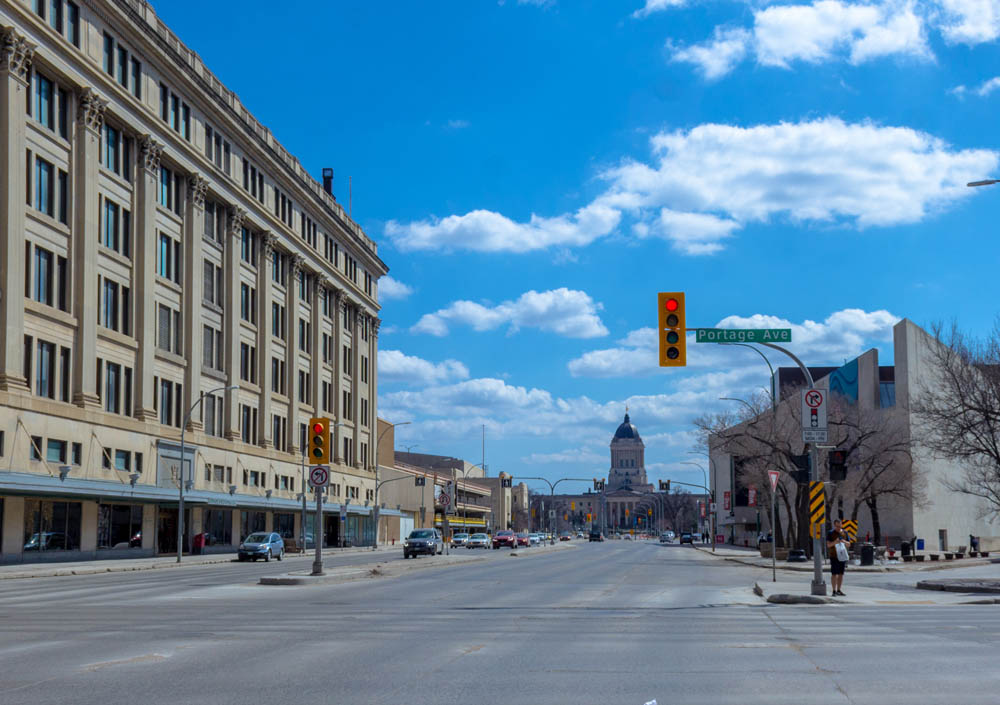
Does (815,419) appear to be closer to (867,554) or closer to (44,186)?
(867,554)

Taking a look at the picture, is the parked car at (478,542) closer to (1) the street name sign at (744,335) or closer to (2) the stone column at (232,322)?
(2) the stone column at (232,322)

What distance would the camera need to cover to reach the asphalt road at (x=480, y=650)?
1155 cm

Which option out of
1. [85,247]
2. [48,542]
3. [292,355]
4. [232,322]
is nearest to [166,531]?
[48,542]

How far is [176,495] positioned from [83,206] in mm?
15746

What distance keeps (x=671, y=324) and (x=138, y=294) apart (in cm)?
4216

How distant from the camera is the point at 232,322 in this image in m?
72.8

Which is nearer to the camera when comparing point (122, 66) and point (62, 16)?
point (62, 16)

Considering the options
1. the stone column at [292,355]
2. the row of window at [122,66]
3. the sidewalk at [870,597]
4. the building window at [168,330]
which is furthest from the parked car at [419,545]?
the sidewalk at [870,597]

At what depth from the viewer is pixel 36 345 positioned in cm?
4950

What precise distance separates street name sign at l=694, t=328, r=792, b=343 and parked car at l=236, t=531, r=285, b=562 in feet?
124

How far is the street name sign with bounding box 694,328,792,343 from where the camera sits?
26609mm

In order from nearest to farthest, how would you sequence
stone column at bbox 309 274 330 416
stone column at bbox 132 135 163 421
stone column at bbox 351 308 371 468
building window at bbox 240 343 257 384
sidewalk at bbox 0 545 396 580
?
sidewalk at bbox 0 545 396 580
stone column at bbox 132 135 163 421
building window at bbox 240 343 257 384
stone column at bbox 309 274 330 416
stone column at bbox 351 308 371 468

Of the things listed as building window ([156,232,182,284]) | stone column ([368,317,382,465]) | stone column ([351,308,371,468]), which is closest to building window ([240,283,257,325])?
building window ([156,232,182,284])

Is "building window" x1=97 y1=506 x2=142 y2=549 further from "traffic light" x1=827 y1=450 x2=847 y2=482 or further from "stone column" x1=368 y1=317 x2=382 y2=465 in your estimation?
"stone column" x1=368 y1=317 x2=382 y2=465
